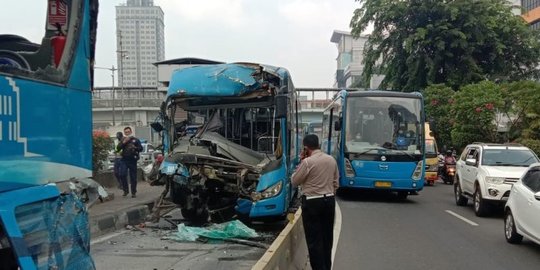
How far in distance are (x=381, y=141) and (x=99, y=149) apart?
26.2 ft

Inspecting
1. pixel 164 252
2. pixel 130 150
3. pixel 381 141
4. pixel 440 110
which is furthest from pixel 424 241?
pixel 440 110

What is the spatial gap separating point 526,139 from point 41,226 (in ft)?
70.7

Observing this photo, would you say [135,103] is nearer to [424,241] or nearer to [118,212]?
[118,212]

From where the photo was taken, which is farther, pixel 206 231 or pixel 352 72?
pixel 352 72

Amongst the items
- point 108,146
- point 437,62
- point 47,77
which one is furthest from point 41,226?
point 437,62

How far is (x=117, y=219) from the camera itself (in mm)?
10938

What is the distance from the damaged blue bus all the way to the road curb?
147cm

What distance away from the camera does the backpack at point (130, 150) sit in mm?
13867

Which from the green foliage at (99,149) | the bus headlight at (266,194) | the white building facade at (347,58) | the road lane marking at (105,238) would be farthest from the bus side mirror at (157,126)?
the white building facade at (347,58)

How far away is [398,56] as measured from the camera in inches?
1415

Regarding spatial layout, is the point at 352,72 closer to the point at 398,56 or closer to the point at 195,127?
the point at 398,56

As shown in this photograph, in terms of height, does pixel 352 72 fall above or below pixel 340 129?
above

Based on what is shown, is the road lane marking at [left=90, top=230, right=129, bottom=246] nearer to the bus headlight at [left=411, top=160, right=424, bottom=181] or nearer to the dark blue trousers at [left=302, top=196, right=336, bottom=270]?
the dark blue trousers at [left=302, top=196, right=336, bottom=270]

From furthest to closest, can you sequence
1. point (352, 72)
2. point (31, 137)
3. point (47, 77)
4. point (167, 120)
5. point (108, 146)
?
point (352, 72)
point (108, 146)
point (167, 120)
point (47, 77)
point (31, 137)
